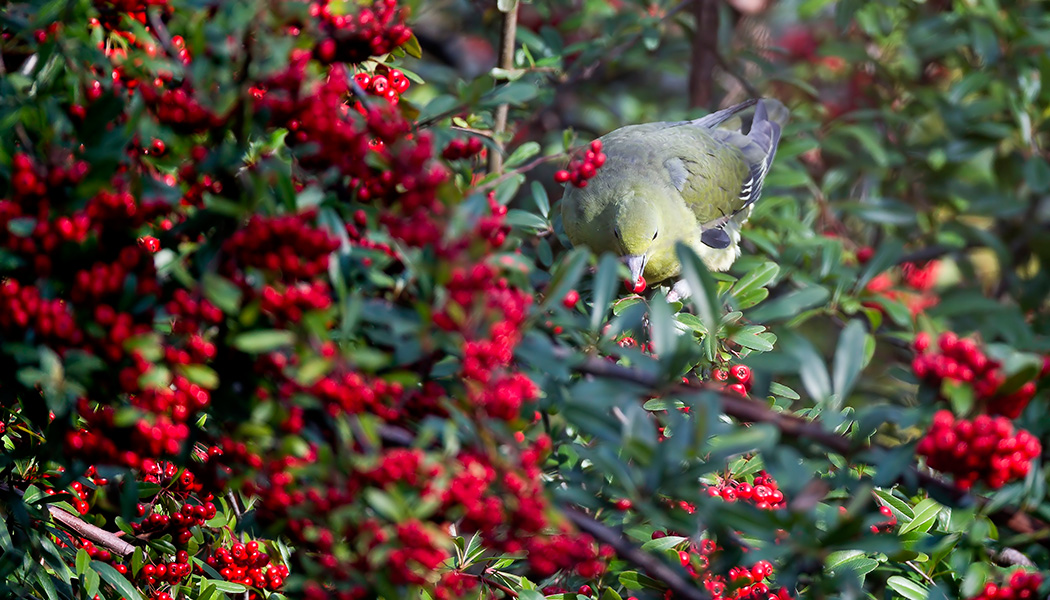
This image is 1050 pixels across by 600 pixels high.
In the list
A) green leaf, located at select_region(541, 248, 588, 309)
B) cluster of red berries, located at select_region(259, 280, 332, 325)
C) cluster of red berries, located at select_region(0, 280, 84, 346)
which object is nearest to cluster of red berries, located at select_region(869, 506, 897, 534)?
green leaf, located at select_region(541, 248, 588, 309)

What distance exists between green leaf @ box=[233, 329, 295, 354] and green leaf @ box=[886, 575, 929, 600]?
1.51 metres

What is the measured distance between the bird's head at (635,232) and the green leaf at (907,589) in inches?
69.3

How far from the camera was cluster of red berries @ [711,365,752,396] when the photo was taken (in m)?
2.35

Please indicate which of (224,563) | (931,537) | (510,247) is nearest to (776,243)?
(931,537)

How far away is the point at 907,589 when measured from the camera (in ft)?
6.44

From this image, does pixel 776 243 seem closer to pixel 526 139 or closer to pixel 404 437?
pixel 526 139

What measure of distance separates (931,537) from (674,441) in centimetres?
74

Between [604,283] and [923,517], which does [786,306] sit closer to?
[604,283]

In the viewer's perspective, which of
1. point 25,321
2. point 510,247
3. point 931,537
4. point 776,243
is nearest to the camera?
point 25,321

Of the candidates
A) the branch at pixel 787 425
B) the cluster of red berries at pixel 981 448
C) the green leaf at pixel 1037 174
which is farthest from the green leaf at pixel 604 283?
the green leaf at pixel 1037 174

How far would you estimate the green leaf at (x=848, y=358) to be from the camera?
151 cm

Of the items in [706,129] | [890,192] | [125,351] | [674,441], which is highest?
[125,351]

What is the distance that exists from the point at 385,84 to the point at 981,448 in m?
1.51

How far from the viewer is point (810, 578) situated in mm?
1645
